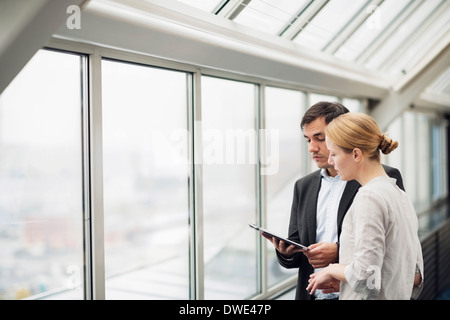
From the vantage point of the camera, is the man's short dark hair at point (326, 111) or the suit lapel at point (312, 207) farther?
the suit lapel at point (312, 207)

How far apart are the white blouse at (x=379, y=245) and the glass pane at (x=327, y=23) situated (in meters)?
1.79

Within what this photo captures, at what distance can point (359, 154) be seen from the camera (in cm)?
129

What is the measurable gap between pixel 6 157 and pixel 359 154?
172cm

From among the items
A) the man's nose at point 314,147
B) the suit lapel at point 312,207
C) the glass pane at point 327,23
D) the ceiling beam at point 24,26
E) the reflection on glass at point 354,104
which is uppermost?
the glass pane at point 327,23

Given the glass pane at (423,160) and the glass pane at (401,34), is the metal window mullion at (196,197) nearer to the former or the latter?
the glass pane at (401,34)

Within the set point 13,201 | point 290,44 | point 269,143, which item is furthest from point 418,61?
point 13,201

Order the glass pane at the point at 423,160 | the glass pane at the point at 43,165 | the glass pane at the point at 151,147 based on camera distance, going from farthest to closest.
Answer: the glass pane at the point at 423,160 → the glass pane at the point at 151,147 → the glass pane at the point at 43,165

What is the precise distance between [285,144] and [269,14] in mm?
862

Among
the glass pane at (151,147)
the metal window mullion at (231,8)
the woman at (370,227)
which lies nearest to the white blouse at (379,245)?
the woman at (370,227)

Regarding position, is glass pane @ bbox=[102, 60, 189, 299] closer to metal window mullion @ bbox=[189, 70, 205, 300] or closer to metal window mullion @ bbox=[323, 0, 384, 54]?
metal window mullion @ bbox=[189, 70, 205, 300]

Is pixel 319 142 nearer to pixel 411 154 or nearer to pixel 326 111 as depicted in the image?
pixel 326 111

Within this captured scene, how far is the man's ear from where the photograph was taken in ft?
4.22

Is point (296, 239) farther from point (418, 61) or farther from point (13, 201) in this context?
point (418, 61)

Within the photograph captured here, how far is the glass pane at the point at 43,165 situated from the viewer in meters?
2.18
